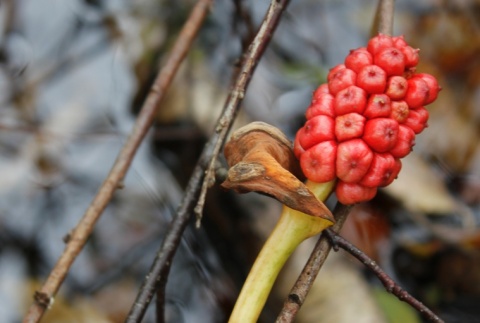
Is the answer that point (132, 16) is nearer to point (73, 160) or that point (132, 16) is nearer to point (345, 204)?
point (73, 160)

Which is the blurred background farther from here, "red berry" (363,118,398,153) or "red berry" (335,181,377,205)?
"red berry" (363,118,398,153)

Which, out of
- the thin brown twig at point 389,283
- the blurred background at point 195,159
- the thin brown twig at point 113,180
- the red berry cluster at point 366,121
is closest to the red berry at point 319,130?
the red berry cluster at point 366,121

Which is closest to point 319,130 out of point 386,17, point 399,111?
point 399,111

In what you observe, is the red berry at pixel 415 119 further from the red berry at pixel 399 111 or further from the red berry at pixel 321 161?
the red berry at pixel 321 161

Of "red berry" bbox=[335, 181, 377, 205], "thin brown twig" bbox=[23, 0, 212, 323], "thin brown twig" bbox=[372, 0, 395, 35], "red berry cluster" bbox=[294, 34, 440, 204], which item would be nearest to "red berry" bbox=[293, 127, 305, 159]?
"red berry cluster" bbox=[294, 34, 440, 204]

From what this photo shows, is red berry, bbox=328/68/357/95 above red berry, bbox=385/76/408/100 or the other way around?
above
